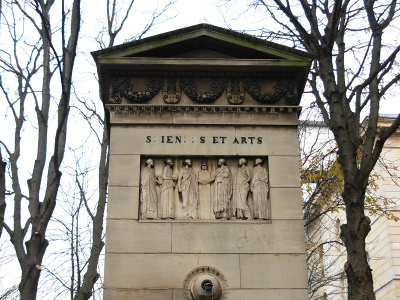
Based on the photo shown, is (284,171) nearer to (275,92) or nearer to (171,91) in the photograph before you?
(275,92)

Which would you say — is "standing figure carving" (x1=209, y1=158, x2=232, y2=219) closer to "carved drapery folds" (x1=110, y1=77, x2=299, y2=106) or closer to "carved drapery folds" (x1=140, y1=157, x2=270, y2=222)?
"carved drapery folds" (x1=140, y1=157, x2=270, y2=222)

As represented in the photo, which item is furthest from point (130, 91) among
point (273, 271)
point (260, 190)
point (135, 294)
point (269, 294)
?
point (269, 294)

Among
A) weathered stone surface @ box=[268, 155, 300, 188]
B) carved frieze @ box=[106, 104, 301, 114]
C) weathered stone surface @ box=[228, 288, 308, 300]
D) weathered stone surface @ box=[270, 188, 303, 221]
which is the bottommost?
weathered stone surface @ box=[228, 288, 308, 300]

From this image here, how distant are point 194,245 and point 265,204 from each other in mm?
1667

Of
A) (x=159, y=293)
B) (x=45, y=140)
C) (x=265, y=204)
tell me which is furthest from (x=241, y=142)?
(x=45, y=140)

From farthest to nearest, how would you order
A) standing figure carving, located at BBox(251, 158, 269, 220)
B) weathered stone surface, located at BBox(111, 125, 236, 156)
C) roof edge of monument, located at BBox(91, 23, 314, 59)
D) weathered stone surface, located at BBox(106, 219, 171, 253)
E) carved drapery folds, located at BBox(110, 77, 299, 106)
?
carved drapery folds, located at BBox(110, 77, 299, 106), roof edge of monument, located at BBox(91, 23, 314, 59), weathered stone surface, located at BBox(111, 125, 236, 156), standing figure carving, located at BBox(251, 158, 269, 220), weathered stone surface, located at BBox(106, 219, 171, 253)

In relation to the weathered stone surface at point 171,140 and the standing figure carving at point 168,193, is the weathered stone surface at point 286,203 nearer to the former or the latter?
the weathered stone surface at point 171,140

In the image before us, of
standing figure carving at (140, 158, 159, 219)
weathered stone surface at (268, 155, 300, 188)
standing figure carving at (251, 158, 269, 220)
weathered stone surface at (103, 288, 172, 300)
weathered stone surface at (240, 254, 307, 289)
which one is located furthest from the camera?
weathered stone surface at (268, 155, 300, 188)

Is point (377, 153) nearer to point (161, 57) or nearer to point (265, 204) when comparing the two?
point (265, 204)

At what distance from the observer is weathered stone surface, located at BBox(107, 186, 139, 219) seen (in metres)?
11.9

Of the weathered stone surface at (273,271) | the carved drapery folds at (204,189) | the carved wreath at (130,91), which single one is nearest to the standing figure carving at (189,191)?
the carved drapery folds at (204,189)

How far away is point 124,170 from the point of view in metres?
12.3

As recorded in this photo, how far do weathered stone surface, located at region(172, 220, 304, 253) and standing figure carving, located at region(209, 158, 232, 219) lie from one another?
11.7 inches

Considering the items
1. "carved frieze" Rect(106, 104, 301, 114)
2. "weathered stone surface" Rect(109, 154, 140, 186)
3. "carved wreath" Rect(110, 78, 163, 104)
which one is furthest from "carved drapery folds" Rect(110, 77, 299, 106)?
"weathered stone surface" Rect(109, 154, 140, 186)
